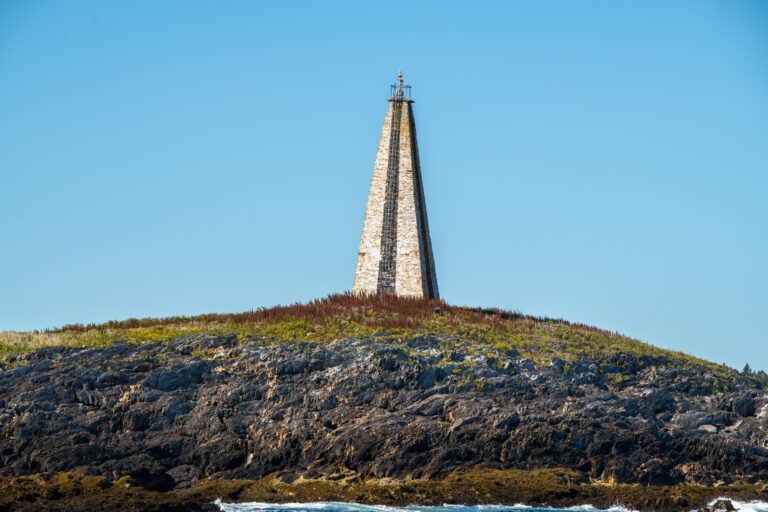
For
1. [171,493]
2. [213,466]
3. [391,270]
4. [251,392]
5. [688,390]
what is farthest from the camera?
[391,270]

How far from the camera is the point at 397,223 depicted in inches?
2194

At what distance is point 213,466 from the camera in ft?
125

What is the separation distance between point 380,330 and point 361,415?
6.70m

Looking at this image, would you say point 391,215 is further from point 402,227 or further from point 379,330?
point 379,330

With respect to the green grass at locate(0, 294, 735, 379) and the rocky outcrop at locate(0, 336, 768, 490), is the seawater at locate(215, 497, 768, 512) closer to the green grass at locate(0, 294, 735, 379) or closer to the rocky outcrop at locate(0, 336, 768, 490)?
the rocky outcrop at locate(0, 336, 768, 490)

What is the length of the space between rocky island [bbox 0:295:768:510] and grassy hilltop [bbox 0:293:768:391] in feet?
0.83

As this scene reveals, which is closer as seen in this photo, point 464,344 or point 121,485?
point 121,485

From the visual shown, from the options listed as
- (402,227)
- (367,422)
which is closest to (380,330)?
(367,422)

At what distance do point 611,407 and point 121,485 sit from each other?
15.0 meters

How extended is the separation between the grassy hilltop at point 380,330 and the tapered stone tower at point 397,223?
214 centimetres

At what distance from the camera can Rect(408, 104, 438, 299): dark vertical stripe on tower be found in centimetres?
5562

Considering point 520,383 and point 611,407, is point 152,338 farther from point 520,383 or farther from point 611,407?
point 611,407

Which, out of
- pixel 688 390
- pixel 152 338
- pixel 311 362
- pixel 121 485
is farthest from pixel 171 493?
pixel 688 390

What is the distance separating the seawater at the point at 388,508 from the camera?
113ft
